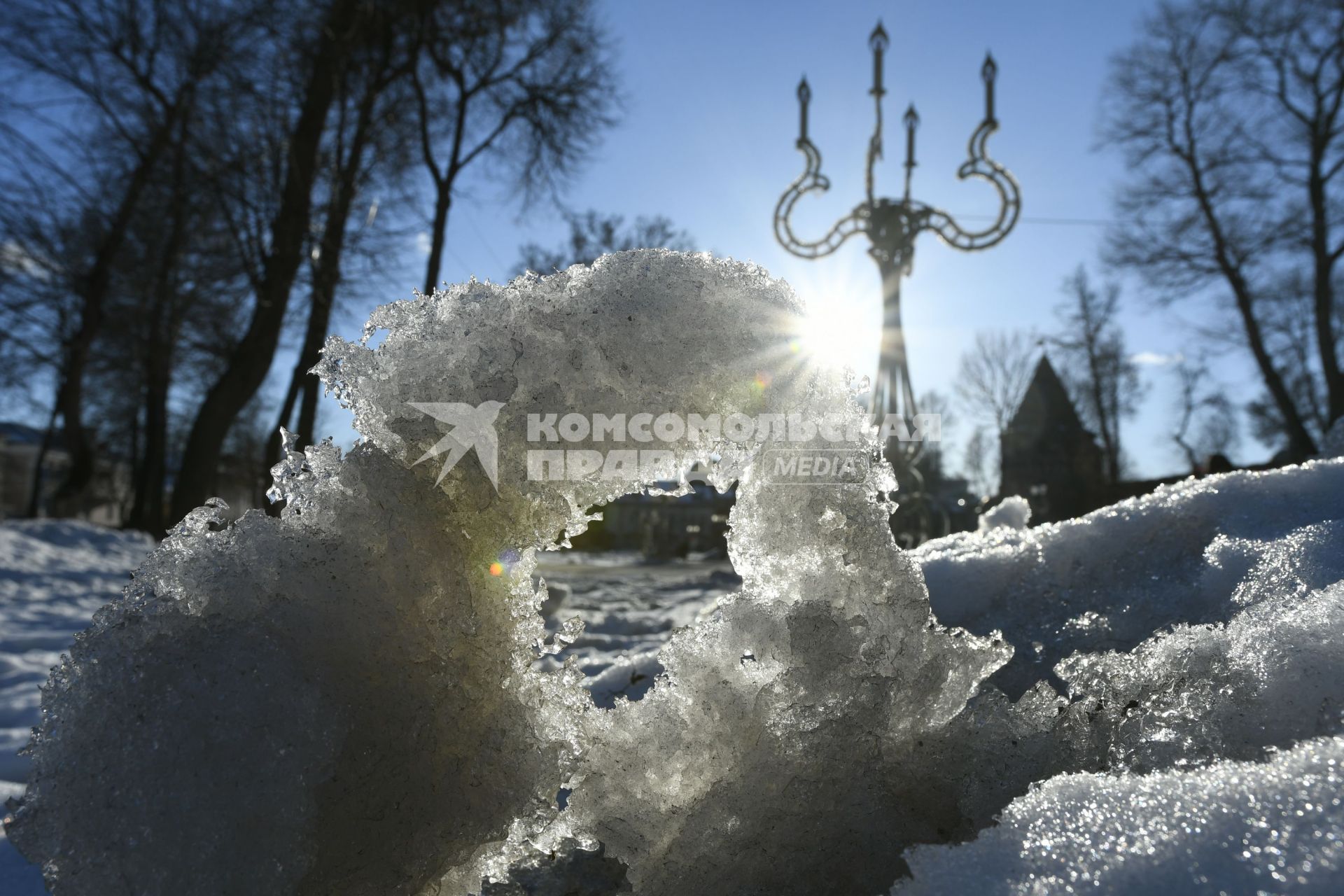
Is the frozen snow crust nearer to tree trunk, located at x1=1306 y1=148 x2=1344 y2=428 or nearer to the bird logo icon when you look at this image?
the bird logo icon

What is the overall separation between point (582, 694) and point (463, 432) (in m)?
0.40

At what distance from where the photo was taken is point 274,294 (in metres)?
8.65

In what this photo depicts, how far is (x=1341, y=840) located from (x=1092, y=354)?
1224 inches

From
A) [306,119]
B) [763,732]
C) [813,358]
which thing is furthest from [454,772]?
[306,119]

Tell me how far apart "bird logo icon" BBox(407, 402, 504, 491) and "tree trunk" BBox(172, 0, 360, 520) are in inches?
332

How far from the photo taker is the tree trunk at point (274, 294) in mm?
8523

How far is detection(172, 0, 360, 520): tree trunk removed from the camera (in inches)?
336

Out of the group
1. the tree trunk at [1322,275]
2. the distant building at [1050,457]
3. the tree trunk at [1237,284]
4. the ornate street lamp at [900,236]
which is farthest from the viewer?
the tree trunk at [1237,284]

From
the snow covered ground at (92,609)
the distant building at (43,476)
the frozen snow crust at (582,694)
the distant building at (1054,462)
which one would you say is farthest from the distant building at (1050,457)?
the distant building at (43,476)

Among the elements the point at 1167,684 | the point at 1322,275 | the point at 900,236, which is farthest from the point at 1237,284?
the point at 1167,684

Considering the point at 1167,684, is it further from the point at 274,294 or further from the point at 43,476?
the point at 43,476

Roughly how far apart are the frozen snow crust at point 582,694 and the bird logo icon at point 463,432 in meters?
0.01

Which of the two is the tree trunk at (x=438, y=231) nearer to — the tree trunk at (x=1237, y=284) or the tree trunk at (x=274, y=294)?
the tree trunk at (x=274, y=294)

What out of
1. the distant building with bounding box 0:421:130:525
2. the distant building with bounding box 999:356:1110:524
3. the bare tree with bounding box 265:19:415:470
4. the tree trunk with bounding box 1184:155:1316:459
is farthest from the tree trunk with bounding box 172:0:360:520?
the distant building with bounding box 0:421:130:525
